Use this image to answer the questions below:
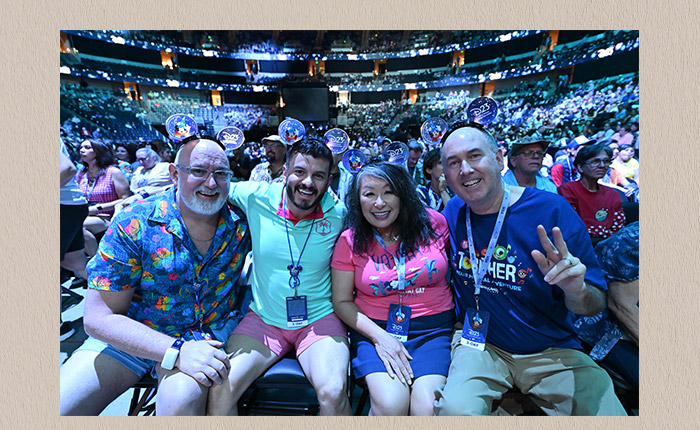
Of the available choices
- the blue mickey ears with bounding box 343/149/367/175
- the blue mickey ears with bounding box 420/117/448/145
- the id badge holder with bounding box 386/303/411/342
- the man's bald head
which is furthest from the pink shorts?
the blue mickey ears with bounding box 420/117/448/145

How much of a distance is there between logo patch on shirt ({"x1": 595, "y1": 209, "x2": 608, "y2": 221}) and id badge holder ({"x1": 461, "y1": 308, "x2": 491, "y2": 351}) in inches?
83.7

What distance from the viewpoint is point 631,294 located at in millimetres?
1463

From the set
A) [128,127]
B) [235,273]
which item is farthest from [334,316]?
[128,127]

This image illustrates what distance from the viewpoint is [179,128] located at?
175 cm

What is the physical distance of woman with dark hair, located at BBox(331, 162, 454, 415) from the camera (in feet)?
5.16

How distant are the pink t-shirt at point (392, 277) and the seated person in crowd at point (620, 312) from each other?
78 centimetres

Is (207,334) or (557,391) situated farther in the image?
(207,334)

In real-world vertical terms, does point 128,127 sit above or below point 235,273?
above

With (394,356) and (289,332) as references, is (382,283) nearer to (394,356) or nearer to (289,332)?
(394,356)

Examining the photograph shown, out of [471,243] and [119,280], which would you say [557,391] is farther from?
[119,280]

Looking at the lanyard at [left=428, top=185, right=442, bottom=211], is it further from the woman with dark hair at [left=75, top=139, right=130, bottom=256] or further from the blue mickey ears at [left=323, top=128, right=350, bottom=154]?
the woman with dark hair at [left=75, top=139, right=130, bottom=256]

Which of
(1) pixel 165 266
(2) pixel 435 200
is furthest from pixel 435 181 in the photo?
(1) pixel 165 266
